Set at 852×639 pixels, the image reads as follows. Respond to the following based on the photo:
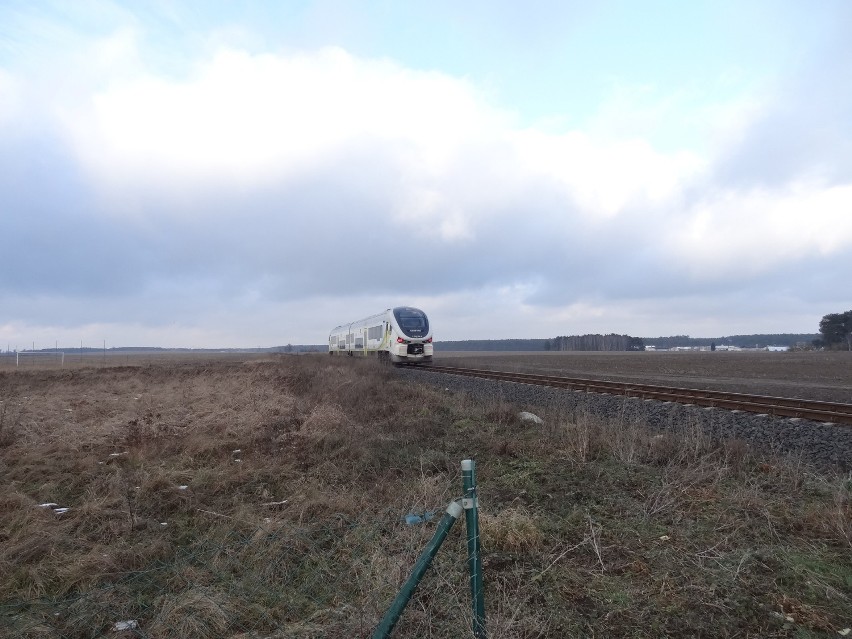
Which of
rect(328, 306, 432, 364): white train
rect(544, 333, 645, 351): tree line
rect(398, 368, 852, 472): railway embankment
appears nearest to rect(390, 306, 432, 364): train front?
rect(328, 306, 432, 364): white train

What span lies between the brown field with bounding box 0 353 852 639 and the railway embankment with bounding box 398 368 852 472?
139 cm

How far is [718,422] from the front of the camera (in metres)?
10.7

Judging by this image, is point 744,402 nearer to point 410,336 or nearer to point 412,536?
point 412,536

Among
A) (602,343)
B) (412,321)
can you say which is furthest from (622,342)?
(412,321)

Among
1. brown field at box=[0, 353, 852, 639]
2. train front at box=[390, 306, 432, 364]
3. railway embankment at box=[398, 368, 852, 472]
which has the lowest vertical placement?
brown field at box=[0, 353, 852, 639]

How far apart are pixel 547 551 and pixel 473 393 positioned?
1201cm

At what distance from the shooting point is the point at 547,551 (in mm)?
4652

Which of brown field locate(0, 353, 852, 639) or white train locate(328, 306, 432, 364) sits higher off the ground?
white train locate(328, 306, 432, 364)

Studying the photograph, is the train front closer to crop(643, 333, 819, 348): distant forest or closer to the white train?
the white train

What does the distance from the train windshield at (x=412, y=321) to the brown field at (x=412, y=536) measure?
67.8 feet

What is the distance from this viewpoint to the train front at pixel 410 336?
1206 inches

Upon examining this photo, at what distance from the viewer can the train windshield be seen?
30.9 m

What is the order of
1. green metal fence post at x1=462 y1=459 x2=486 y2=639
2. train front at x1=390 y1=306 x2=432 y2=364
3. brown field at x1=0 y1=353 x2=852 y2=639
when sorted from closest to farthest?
green metal fence post at x1=462 y1=459 x2=486 y2=639
brown field at x1=0 y1=353 x2=852 y2=639
train front at x1=390 y1=306 x2=432 y2=364

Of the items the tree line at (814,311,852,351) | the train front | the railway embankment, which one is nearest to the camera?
the railway embankment
